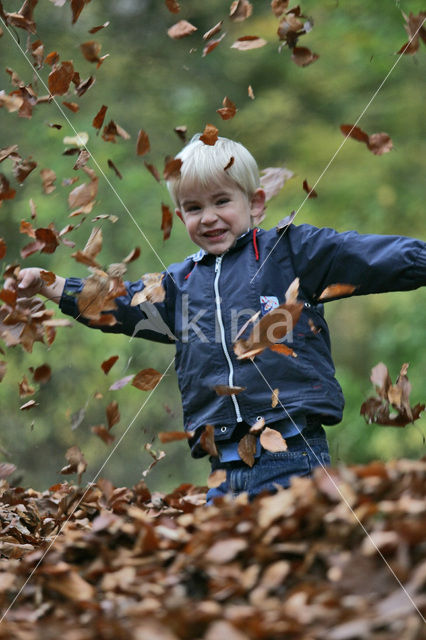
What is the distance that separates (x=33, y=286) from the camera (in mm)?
2523

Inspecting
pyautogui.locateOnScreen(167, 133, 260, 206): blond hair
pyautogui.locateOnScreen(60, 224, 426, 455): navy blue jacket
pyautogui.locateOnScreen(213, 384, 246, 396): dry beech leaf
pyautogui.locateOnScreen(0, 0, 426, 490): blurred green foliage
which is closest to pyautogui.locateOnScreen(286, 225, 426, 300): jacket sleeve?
pyautogui.locateOnScreen(60, 224, 426, 455): navy blue jacket

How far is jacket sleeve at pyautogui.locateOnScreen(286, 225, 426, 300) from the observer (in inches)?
86.3

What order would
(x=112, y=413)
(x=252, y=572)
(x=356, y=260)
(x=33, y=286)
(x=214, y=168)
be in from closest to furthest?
1. (x=252, y=572)
2. (x=356, y=260)
3. (x=112, y=413)
4. (x=33, y=286)
5. (x=214, y=168)

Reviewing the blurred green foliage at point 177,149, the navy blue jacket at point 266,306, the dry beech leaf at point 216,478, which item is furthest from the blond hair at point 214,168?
the blurred green foliage at point 177,149

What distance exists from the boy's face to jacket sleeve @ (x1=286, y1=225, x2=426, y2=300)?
0.69 ft

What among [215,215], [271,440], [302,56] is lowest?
[271,440]

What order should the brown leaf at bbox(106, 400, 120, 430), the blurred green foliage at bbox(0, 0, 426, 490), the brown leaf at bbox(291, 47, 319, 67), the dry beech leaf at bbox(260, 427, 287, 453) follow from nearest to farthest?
the dry beech leaf at bbox(260, 427, 287, 453) < the brown leaf at bbox(106, 400, 120, 430) < the brown leaf at bbox(291, 47, 319, 67) < the blurred green foliage at bbox(0, 0, 426, 490)

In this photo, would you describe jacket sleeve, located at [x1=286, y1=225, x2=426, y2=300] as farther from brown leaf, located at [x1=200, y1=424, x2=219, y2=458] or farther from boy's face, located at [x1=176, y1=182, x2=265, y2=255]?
brown leaf, located at [x1=200, y1=424, x2=219, y2=458]

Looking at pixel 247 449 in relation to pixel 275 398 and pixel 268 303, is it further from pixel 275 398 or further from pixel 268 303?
pixel 268 303

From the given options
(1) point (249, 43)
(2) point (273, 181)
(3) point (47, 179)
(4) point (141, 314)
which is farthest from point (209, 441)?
(1) point (249, 43)

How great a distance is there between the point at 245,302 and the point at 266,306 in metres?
0.07

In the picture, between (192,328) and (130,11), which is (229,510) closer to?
(192,328)

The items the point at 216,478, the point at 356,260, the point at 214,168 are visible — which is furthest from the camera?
the point at 214,168

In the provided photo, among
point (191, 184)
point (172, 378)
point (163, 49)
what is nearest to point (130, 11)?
point (163, 49)
